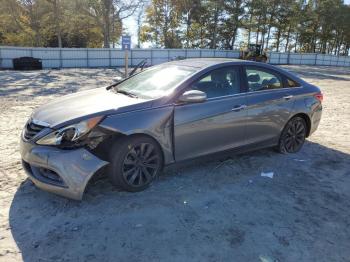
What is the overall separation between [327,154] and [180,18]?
150 ft

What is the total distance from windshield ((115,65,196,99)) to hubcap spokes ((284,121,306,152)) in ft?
6.84

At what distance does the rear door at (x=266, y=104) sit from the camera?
4797 mm

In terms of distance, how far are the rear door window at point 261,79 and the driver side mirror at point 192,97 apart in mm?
1035

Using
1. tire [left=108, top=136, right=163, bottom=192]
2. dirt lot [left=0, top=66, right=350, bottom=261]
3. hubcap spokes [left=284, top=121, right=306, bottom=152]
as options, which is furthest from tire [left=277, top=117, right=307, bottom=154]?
tire [left=108, top=136, right=163, bottom=192]

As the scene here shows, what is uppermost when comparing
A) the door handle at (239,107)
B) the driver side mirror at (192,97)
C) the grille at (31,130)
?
the driver side mirror at (192,97)

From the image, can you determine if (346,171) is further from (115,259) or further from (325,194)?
(115,259)

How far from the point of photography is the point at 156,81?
4547 millimetres

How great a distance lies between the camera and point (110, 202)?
3.70 m

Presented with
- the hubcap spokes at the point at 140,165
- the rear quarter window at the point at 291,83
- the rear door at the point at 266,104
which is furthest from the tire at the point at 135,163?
the rear quarter window at the point at 291,83

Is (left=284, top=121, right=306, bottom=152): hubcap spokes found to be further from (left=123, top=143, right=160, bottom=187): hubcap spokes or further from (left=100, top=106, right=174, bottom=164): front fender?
(left=123, top=143, right=160, bottom=187): hubcap spokes

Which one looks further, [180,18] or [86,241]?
[180,18]

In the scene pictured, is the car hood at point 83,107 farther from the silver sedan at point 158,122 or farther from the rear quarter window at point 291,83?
the rear quarter window at point 291,83

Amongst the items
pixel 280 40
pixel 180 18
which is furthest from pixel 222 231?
pixel 280 40

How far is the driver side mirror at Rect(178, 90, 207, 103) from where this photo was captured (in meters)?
4.03
